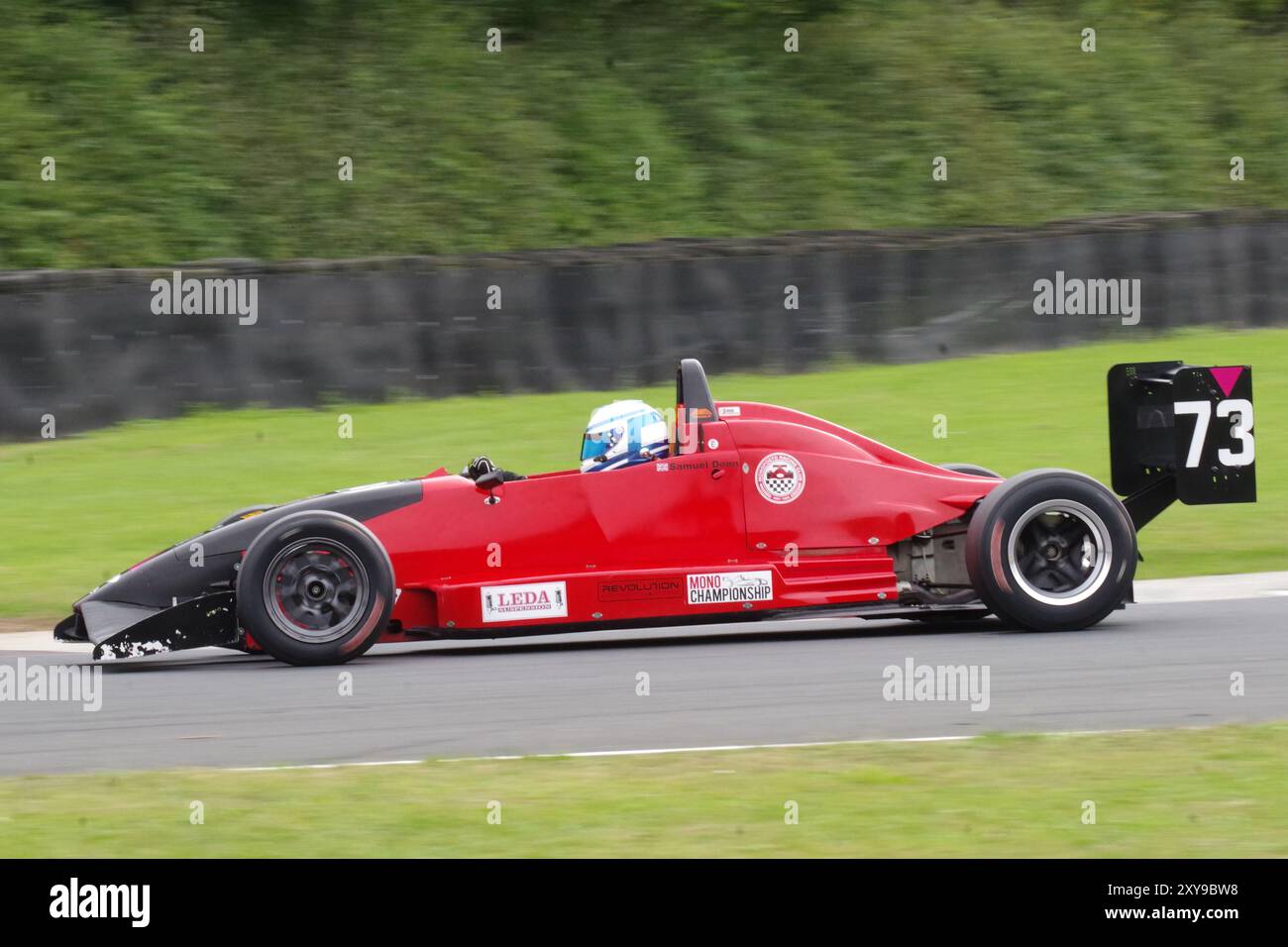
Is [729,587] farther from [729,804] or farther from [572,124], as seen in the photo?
[572,124]

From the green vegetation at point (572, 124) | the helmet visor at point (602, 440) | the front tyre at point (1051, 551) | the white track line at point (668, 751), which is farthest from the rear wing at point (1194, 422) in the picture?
the green vegetation at point (572, 124)

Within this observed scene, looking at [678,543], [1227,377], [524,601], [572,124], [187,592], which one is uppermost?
[572,124]

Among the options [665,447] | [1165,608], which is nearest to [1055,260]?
[1165,608]

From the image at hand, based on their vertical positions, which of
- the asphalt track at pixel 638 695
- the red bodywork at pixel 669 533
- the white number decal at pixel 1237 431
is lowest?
the asphalt track at pixel 638 695

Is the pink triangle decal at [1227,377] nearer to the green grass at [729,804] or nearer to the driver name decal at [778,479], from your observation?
the driver name decal at [778,479]

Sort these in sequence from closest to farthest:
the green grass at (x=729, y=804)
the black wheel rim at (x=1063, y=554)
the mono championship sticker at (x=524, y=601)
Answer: the green grass at (x=729, y=804), the mono championship sticker at (x=524, y=601), the black wheel rim at (x=1063, y=554)

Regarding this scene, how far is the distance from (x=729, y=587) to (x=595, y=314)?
7562mm

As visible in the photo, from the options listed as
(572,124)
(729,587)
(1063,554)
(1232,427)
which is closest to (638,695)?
(729,587)

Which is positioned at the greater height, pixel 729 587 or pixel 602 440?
pixel 602 440

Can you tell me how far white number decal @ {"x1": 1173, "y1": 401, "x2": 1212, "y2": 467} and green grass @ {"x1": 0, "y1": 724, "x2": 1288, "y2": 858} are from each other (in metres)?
2.84

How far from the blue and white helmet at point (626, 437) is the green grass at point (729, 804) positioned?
279cm

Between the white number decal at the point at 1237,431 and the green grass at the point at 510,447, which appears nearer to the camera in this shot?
the white number decal at the point at 1237,431

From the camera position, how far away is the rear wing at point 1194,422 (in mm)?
8812

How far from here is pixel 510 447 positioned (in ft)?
47.6
